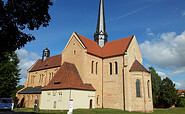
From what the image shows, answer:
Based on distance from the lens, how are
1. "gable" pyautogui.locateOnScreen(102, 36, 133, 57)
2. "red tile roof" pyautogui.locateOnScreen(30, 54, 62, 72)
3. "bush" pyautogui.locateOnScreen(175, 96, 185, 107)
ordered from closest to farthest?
"gable" pyautogui.locateOnScreen(102, 36, 133, 57) → "red tile roof" pyautogui.locateOnScreen(30, 54, 62, 72) → "bush" pyautogui.locateOnScreen(175, 96, 185, 107)

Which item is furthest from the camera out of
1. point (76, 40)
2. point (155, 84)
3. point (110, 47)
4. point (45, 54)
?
point (155, 84)

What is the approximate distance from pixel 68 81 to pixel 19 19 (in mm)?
14043

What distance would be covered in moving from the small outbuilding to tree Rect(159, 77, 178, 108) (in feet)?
87.8

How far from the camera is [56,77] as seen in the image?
84.3 ft

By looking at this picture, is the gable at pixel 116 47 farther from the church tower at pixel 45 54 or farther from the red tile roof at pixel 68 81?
the church tower at pixel 45 54

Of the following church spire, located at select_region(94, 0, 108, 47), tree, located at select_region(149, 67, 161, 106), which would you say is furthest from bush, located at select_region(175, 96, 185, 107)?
church spire, located at select_region(94, 0, 108, 47)

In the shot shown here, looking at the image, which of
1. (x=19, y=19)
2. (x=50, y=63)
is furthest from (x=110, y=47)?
(x=19, y=19)

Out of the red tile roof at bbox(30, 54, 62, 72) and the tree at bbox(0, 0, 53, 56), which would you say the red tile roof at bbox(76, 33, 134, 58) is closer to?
the red tile roof at bbox(30, 54, 62, 72)

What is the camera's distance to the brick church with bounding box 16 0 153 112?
24.0 m

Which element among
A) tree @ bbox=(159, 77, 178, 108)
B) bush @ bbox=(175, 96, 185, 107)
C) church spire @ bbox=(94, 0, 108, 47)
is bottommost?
bush @ bbox=(175, 96, 185, 107)

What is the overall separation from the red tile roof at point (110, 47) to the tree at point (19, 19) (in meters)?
16.9

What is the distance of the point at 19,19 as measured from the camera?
37.0ft

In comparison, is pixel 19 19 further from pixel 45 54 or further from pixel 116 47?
pixel 45 54

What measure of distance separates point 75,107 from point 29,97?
17260mm
